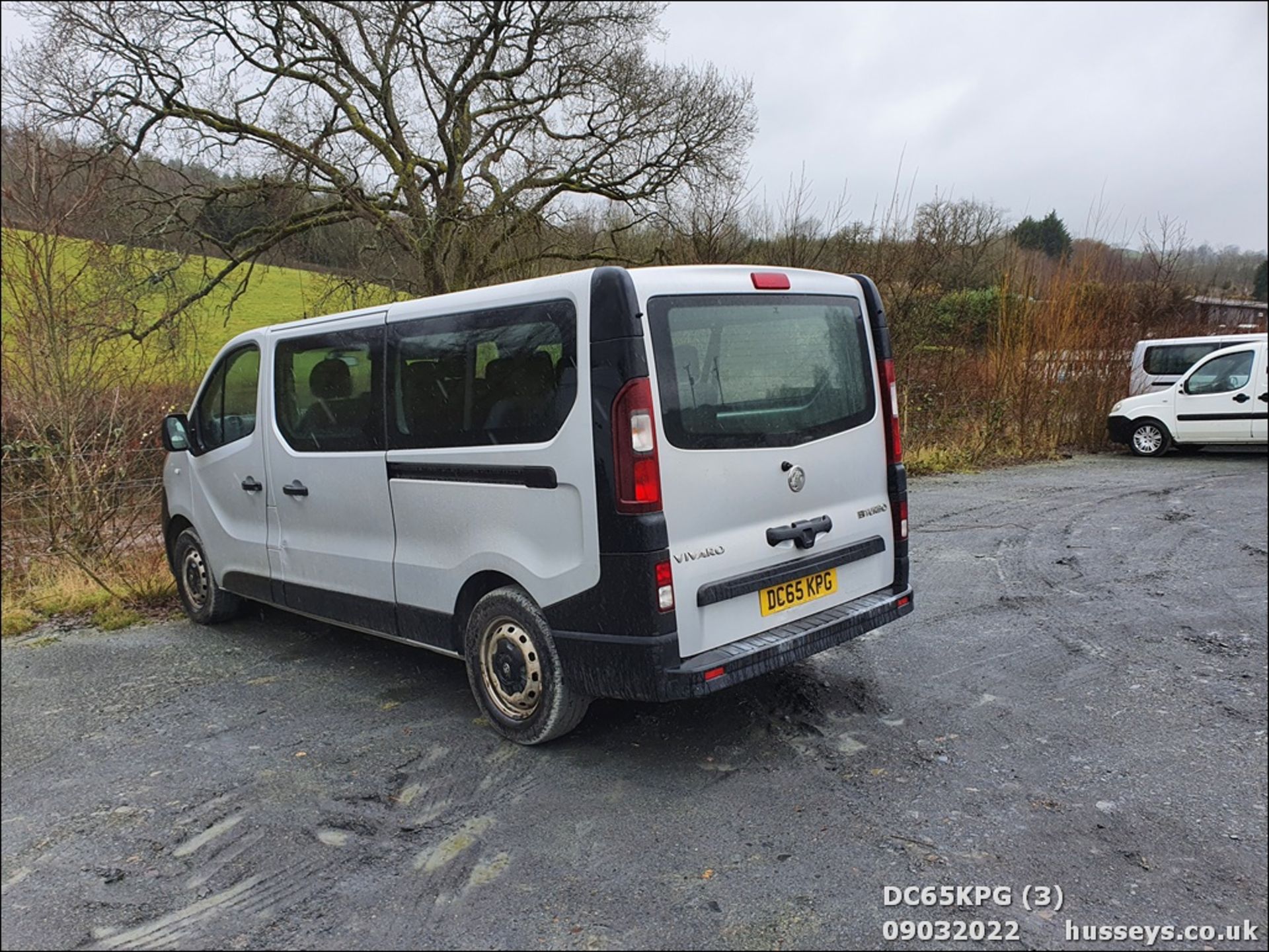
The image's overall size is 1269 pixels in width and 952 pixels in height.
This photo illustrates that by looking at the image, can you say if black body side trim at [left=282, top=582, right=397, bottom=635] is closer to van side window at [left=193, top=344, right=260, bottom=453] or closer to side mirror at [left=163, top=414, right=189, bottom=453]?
van side window at [left=193, top=344, right=260, bottom=453]

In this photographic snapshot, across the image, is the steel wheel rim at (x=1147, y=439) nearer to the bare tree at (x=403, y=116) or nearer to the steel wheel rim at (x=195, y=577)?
the bare tree at (x=403, y=116)

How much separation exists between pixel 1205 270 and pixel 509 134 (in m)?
13.4

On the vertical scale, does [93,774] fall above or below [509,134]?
below

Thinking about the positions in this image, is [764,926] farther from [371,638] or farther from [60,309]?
[60,309]

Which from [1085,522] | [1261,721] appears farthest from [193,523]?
[1085,522]

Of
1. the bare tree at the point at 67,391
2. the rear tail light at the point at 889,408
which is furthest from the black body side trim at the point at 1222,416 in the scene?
the bare tree at the point at 67,391

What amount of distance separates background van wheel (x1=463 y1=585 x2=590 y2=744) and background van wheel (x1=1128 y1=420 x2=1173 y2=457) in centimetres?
1306

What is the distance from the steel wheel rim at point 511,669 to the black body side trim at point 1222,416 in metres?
12.7

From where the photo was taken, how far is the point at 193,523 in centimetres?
594

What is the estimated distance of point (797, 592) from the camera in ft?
Answer: 13.0

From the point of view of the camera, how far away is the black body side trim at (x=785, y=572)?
3.61 m

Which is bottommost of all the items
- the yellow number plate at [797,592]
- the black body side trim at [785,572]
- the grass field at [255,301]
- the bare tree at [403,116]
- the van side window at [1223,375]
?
the yellow number plate at [797,592]

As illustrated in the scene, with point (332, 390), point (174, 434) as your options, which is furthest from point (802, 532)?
point (174, 434)

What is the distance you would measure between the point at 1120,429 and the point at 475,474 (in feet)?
43.9
